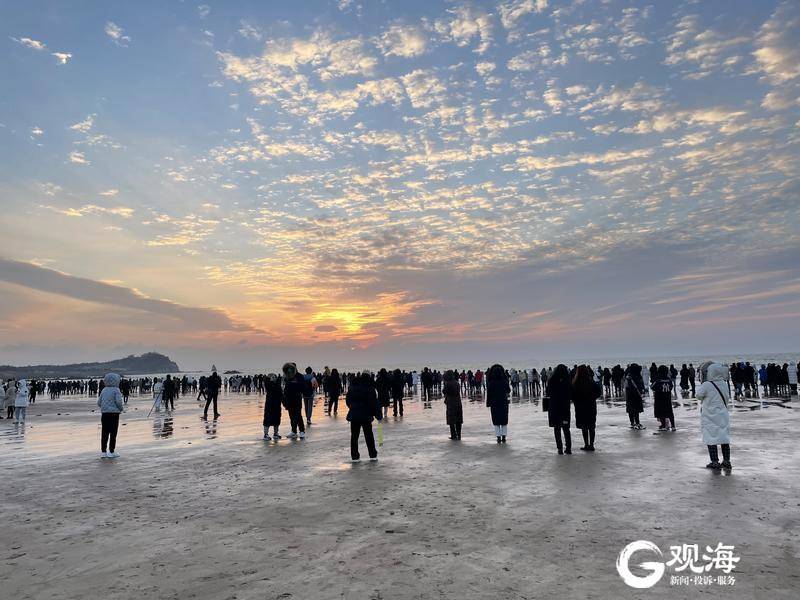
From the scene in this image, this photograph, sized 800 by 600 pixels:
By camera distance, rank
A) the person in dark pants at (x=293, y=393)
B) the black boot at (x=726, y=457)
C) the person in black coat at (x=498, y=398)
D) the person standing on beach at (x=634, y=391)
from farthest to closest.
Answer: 1. the person standing on beach at (x=634, y=391)
2. the person in dark pants at (x=293, y=393)
3. the person in black coat at (x=498, y=398)
4. the black boot at (x=726, y=457)

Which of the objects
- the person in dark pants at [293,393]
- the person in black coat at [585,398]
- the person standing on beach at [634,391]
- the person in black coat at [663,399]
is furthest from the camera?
the person standing on beach at [634,391]

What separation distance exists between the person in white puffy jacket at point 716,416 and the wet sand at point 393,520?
414mm

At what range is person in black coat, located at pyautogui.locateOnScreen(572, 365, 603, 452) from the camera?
38.2ft

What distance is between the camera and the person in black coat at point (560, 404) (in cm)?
1146

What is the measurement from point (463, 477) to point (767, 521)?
183 inches

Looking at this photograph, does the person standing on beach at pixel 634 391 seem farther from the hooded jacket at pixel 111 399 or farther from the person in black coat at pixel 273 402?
the hooded jacket at pixel 111 399

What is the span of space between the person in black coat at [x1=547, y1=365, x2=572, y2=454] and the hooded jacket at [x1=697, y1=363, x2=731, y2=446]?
2.79m

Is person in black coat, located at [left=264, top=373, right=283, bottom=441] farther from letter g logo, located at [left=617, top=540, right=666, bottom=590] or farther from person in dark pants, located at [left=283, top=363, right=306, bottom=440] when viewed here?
letter g logo, located at [left=617, top=540, right=666, bottom=590]

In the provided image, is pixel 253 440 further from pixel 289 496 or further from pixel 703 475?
pixel 703 475

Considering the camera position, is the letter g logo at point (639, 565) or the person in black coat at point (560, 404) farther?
the person in black coat at point (560, 404)

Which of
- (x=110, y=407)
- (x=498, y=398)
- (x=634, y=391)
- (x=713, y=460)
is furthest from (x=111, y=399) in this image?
(x=634, y=391)

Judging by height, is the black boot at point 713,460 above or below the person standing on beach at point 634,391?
below

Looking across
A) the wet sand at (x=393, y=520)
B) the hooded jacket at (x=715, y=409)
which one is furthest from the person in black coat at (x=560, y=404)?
the hooded jacket at (x=715, y=409)

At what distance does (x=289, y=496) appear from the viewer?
8.18 meters
